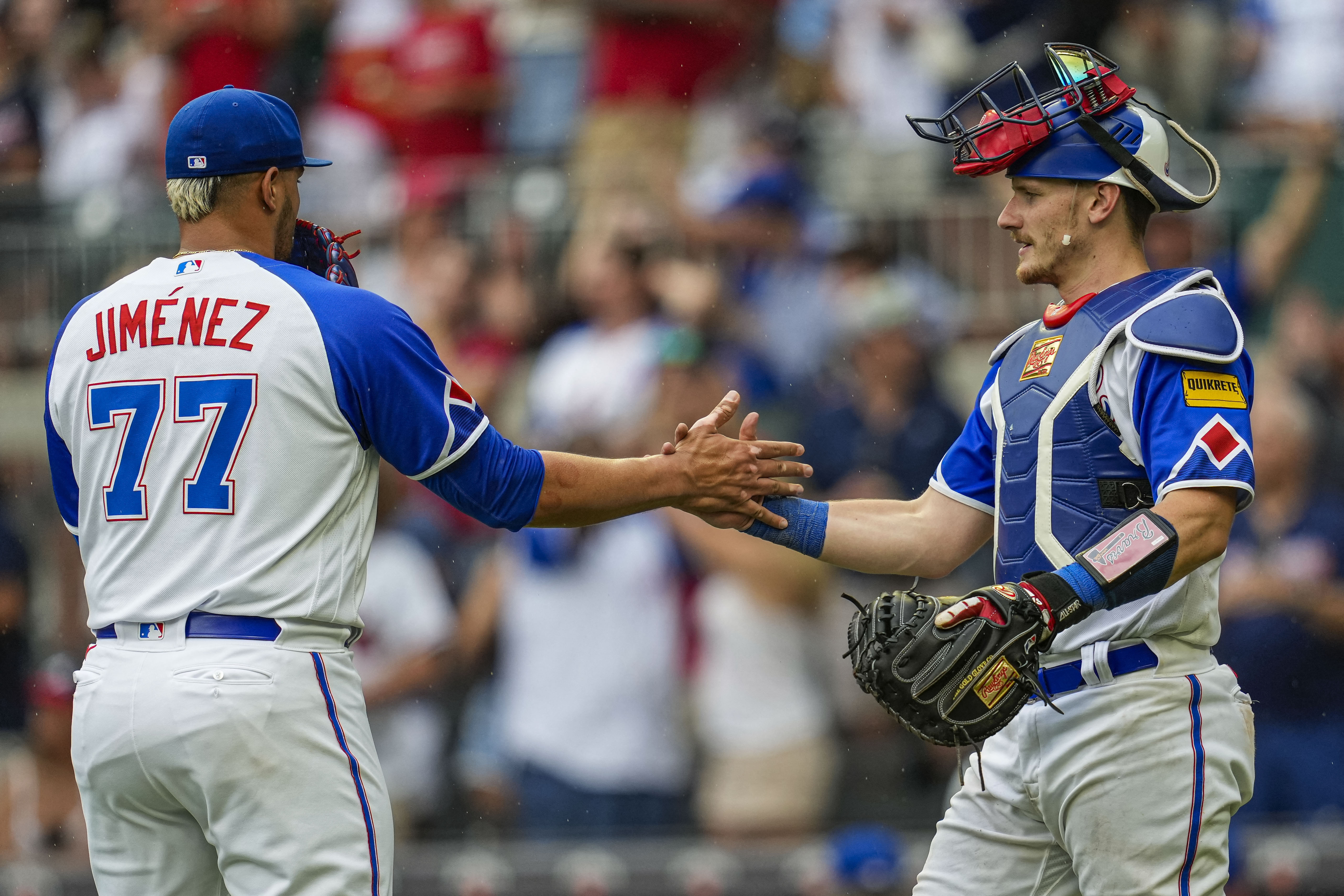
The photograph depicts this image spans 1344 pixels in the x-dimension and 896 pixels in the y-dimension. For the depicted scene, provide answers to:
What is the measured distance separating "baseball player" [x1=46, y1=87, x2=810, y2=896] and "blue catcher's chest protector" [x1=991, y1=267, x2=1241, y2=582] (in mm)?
1227

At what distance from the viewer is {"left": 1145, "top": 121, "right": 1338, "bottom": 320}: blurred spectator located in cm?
814

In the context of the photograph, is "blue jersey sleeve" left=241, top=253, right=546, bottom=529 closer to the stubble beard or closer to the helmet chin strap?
the stubble beard

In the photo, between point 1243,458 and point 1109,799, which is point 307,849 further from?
point 1243,458

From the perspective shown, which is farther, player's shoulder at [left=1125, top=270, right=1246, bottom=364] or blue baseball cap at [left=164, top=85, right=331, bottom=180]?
blue baseball cap at [left=164, top=85, right=331, bottom=180]

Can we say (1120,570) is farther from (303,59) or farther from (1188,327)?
(303,59)

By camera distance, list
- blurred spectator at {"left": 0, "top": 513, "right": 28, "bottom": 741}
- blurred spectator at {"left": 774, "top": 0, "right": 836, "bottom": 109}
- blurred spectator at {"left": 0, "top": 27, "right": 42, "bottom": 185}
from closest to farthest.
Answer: blurred spectator at {"left": 0, "top": 513, "right": 28, "bottom": 741}
blurred spectator at {"left": 774, "top": 0, "right": 836, "bottom": 109}
blurred spectator at {"left": 0, "top": 27, "right": 42, "bottom": 185}

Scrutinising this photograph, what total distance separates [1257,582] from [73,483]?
5.23 metres

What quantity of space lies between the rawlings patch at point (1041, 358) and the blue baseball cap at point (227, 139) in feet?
5.97

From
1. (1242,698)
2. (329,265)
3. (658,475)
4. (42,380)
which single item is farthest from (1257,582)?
(42,380)

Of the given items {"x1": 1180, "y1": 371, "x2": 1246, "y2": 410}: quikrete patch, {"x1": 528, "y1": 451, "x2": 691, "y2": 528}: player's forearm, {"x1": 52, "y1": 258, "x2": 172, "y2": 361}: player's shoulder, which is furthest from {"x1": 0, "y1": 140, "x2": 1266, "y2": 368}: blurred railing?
→ {"x1": 52, "y1": 258, "x2": 172, "y2": 361}: player's shoulder

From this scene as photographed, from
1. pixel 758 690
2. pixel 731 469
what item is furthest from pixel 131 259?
pixel 731 469

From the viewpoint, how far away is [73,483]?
408cm

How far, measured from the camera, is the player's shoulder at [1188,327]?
3.66 meters

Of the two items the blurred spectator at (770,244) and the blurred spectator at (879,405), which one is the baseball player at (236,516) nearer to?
the blurred spectator at (879,405)
